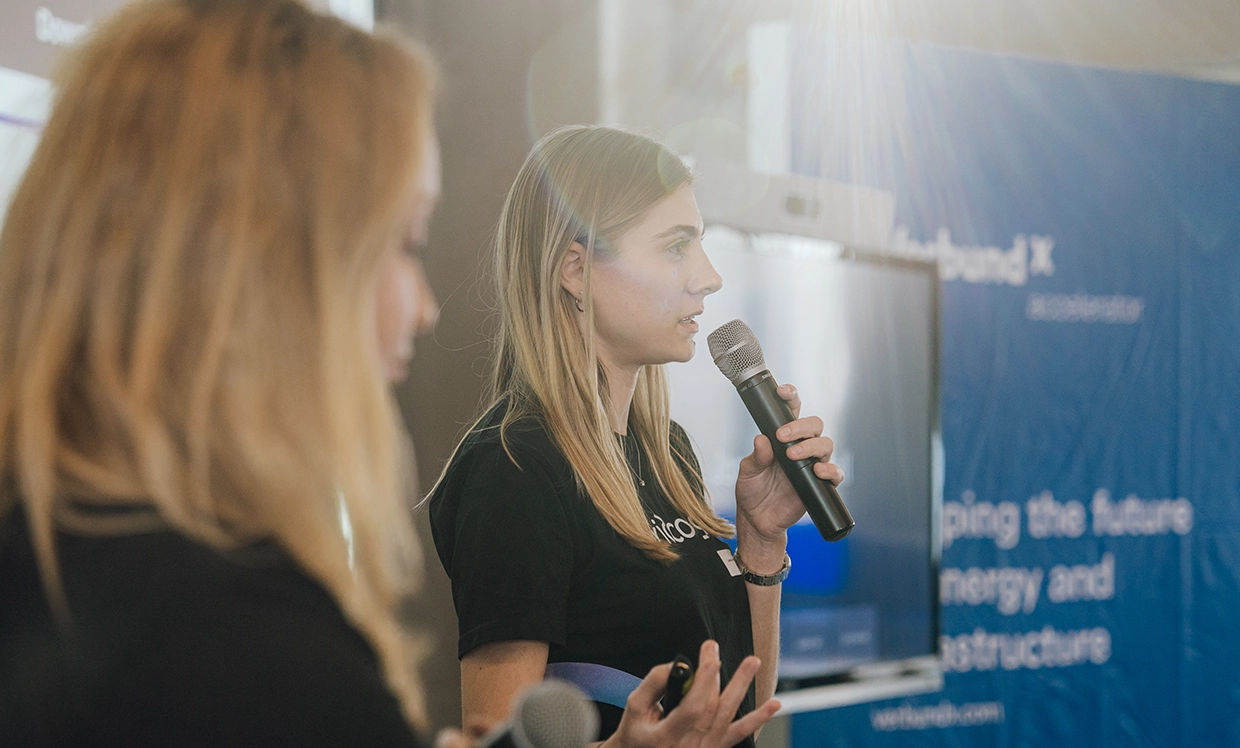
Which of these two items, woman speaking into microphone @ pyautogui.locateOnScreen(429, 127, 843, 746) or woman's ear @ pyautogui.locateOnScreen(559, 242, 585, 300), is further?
woman's ear @ pyautogui.locateOnScreen(559, 242, 585, 300)

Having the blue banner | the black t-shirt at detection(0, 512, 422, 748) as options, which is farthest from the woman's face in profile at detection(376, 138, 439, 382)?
the blue banner

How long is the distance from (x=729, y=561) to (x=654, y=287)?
430 millimetres

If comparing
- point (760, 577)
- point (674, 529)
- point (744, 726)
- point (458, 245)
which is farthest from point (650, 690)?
point (458, 245)

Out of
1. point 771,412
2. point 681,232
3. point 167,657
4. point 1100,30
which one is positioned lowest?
point 167,657

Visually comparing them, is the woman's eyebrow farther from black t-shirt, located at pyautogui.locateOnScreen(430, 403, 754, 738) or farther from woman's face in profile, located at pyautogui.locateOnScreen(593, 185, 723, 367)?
black t-shirt, located at pyautogui.locateOnScreen(430, 403, 754, 738)

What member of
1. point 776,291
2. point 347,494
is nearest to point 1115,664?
point 776,291

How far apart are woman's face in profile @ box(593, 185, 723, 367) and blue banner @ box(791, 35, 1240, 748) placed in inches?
68.7

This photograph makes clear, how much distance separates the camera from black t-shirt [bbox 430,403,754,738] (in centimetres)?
119

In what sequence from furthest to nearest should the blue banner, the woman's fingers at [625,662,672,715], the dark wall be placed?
the blue banner → the dark wall → the woman's fingers at [625,662,672,715]

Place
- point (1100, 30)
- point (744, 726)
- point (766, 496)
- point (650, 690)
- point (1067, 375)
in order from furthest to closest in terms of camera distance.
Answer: point (1100, 30)
point (1067, 375)
point (766, 496)
point (744, 726)
point (650, 690)

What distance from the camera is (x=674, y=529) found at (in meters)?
1.42

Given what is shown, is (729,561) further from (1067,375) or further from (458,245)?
(1067,375)

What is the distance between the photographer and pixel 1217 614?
362 cm

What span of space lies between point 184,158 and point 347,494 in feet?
0.80
